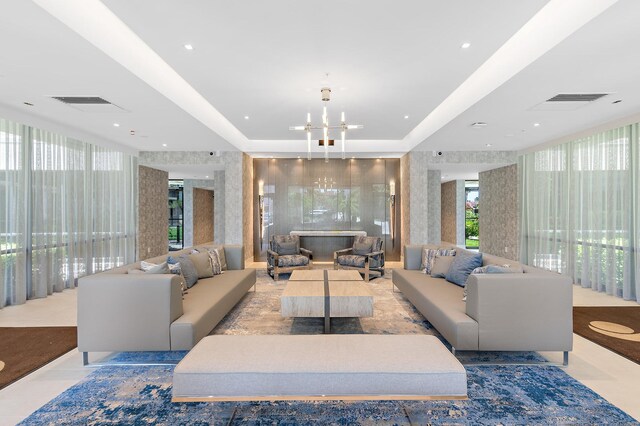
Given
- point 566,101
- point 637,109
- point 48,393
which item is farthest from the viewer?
point 637,109

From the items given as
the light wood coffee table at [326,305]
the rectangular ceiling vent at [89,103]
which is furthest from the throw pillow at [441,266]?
the rectangular ceiling vent at [89,103]

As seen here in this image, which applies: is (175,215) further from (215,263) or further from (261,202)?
(215,263)

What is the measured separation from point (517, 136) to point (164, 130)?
6613mm

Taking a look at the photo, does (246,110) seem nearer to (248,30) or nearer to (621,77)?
(248,30)

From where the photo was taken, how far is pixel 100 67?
129 inches

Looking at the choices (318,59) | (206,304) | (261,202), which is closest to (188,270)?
(206,304)

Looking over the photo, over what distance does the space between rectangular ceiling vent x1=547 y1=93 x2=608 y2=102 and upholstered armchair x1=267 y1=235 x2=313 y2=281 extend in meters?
4.77

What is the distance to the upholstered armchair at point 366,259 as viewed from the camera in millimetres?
6371

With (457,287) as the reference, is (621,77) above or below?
above

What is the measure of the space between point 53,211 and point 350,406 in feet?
19.0

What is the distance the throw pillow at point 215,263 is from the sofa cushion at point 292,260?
162 centimetres

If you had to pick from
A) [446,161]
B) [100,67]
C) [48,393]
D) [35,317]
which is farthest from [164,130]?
[446,161]

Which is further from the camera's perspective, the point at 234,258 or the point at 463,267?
the point at 234,258

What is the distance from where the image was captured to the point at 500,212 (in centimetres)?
851
